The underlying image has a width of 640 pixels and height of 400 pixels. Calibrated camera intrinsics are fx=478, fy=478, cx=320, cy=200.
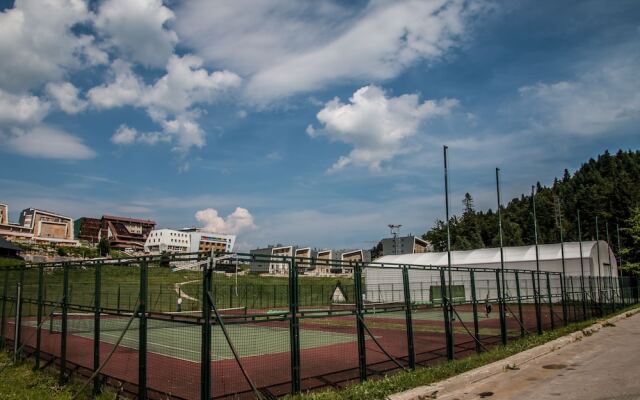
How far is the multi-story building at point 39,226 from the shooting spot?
14374 cm

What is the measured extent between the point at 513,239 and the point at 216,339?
103348 mm

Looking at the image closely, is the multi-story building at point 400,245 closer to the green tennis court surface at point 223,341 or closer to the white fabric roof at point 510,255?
the white fabric roof at point 510,255

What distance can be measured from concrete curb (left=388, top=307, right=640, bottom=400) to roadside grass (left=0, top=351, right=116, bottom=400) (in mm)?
5753

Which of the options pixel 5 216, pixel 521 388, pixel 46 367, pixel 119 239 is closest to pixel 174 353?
pixel 46 367

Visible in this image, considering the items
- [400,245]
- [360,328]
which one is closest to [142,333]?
[360,328]

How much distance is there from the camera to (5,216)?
152 metres

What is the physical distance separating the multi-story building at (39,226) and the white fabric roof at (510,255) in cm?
11768

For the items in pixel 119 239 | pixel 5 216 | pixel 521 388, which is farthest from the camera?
pixel 119 239

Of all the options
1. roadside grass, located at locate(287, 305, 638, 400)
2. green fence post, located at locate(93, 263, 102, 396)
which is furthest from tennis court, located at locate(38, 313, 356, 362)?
roadside grass, located at locate(287, 305, 638, 400)

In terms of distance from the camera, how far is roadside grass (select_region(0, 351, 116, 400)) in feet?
31.5

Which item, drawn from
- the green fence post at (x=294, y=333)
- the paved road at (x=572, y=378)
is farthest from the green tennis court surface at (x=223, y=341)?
the paved road at (x=572, y=378)

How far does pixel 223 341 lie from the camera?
21.9 metres

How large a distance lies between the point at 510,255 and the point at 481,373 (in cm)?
4482

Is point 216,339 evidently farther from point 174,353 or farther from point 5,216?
point 5,216
